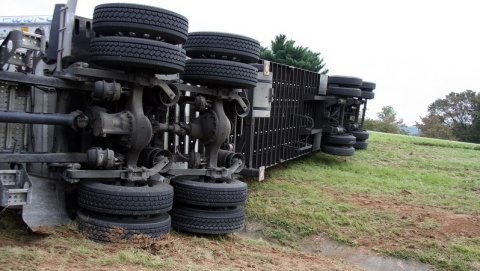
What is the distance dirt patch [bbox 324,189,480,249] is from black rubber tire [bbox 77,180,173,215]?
3.11 m

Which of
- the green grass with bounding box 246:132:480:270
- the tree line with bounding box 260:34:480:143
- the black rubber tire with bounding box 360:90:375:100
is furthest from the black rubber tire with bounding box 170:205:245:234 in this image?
the tree line with bounding box 260:34:480:143

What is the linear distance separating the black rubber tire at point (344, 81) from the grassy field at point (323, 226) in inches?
77.9

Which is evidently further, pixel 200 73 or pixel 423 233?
pixel 423 233

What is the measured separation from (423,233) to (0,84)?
5749mm

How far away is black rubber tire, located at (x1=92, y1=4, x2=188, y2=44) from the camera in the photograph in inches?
193

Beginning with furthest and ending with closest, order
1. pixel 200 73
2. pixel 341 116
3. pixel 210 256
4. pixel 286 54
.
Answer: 1. pixel 286 54
2. pixel 341 116
3. pixel 200 73
4. pixel 210 256

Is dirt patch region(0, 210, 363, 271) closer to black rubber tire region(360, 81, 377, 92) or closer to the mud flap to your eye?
the mud flap

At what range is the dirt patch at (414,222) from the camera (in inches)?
266

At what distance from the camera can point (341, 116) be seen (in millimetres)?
13000

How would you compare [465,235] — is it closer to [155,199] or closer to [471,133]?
[155,199]

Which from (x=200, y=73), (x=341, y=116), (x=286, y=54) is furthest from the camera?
(x=286, y=54)

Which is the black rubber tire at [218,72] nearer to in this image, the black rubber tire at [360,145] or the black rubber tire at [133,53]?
the black rubber tire at [133,53]

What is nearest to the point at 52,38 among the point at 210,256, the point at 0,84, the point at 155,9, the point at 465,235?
the point at 0,84

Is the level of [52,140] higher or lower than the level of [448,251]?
higher
